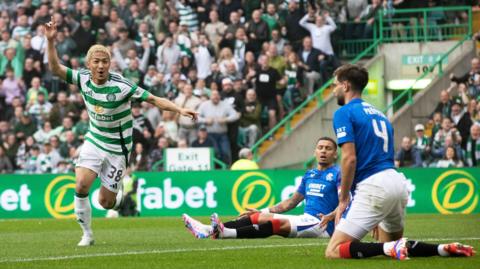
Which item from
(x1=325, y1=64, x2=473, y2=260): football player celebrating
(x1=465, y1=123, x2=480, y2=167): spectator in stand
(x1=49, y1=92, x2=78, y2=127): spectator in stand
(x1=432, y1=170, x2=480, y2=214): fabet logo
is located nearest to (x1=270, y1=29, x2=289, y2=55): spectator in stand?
(x1=49, y1=92, x2=78, y2=127): spectator in stand

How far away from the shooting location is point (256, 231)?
14.8m

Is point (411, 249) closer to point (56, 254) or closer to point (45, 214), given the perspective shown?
point (56, 254)

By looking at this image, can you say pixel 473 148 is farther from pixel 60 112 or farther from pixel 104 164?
pixel 104 164

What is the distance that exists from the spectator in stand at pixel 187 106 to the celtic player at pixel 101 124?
12.8 metres

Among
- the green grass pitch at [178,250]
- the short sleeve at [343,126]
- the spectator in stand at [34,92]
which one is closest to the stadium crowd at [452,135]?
the green grass pitch at [178,250]

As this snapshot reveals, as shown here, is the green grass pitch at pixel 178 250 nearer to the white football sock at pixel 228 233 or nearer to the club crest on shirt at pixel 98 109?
the white football sock at pixel 228 233

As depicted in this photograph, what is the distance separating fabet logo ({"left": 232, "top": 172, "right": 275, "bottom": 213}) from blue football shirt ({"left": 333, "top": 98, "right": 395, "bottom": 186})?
13.3 meters

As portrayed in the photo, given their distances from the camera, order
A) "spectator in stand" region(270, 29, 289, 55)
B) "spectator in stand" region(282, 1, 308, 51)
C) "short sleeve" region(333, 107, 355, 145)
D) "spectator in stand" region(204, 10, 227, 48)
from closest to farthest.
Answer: "short sleeve" region(333, 107, 355, 145), "spectator in stand" region(270, 29, 289, 55), "spectator in stand" region(282, 1, 308, 51), "spectator in stand" region(204, 10, 227, 48)

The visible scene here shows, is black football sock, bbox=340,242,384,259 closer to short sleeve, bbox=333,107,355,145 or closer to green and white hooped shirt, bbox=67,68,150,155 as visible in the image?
short sleeve, bbox=333,107,355,145

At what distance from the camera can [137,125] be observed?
91.6 ft

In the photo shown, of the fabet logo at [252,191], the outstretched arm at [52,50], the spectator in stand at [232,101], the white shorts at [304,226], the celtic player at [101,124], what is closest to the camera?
the outstretched arm at [52,50]

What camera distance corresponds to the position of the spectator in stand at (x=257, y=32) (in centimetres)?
2894

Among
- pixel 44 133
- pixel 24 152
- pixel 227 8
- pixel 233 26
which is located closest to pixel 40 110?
pixel 44 133

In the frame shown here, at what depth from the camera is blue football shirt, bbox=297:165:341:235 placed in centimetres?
1509
